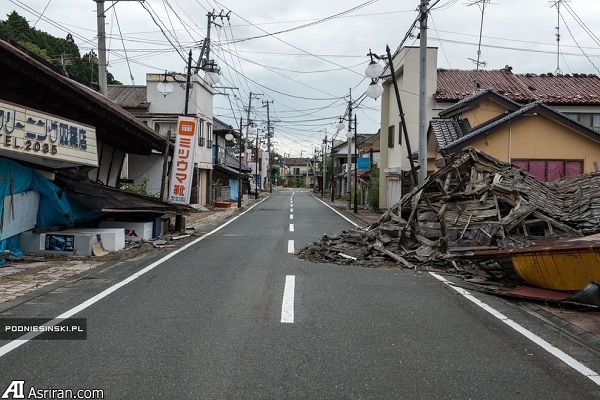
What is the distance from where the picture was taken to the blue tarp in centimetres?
1120

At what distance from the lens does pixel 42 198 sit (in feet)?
41.8

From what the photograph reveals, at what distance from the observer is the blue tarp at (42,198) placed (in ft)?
36.7

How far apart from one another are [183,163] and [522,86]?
21060mm

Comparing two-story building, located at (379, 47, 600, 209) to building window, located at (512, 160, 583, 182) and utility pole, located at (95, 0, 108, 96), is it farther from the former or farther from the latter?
utility pole, located at (95, 0, 108, 96)

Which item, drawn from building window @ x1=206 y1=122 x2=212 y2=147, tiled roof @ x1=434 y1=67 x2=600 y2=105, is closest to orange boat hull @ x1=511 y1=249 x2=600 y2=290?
tiled roof @ x1=434 y1=67 x2=600 y2=105

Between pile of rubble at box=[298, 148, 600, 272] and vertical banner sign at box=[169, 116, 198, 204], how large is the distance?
6390 mm

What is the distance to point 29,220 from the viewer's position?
12297mm

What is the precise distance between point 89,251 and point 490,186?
1072 cm

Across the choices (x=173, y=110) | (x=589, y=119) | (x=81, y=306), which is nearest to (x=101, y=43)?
(x=81, y=306)

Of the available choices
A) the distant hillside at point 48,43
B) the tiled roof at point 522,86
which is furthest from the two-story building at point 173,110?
the tiled roof at point 522,86

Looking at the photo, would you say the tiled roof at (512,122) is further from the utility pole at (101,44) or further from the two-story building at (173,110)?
the two-story building at (173,110)

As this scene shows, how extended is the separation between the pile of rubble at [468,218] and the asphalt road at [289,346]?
2754 mm

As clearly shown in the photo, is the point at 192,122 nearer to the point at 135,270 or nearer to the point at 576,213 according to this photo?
the point at 135,270

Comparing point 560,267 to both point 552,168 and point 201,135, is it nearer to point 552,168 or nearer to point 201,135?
point 552,168
